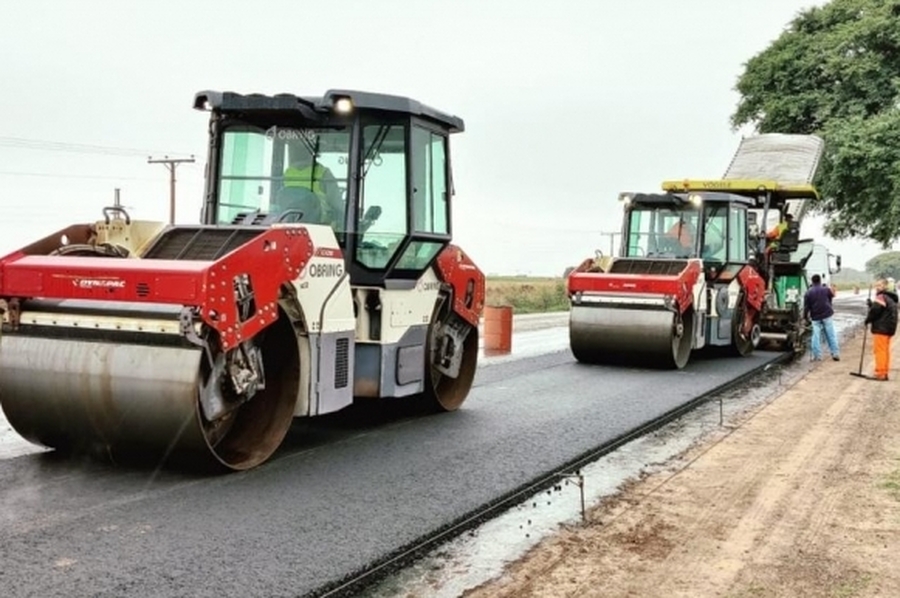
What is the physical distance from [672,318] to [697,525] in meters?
6.28

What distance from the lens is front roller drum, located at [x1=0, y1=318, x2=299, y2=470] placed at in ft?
16.0

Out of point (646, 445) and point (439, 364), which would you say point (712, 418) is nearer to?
point (646, 445)

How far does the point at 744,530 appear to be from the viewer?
15.9ft

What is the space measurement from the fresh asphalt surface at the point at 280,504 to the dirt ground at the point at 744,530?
0.64m

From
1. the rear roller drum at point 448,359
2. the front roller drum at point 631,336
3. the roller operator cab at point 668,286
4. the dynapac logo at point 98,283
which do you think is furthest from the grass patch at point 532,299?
the dynapac logo at point 98,283

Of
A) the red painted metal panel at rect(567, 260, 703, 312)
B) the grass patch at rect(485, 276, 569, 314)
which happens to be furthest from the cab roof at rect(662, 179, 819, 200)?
the grass patch at rect(485, 276, 569, 314)

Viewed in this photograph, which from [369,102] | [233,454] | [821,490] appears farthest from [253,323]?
[821,490]

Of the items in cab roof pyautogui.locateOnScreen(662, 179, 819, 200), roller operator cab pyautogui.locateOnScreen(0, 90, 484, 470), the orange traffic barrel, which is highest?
cab roof pyautogui.locateOnScreen(662, 179, 819, 200)

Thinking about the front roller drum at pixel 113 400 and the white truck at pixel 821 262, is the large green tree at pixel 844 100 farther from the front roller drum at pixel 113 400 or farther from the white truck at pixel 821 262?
the front roller drum at pixel 113 400

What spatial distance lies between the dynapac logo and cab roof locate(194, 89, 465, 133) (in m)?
1.93

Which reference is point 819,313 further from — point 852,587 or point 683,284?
point 852,587

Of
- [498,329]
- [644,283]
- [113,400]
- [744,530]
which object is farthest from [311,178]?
[498,329]

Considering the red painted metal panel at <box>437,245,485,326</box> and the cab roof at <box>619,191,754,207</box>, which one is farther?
the cab roof at <box>619,191,754,207</box>

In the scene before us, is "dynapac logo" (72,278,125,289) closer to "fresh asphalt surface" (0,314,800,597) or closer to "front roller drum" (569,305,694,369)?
"fresh asphalt surface" (0,314,800,597)
